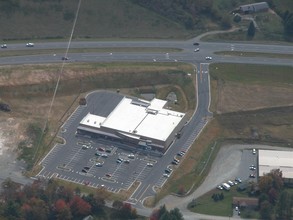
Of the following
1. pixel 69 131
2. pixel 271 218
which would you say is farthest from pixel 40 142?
pixel 271 218

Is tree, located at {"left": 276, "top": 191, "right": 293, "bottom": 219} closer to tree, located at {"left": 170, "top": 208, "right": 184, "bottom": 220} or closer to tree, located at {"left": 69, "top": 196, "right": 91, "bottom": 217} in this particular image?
tree, located at {"left": 170, "top": 208, "right": 184, "bottom": 220}

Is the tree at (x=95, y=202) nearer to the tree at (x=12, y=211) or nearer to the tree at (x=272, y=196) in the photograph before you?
the tree at (x=12, y=211)

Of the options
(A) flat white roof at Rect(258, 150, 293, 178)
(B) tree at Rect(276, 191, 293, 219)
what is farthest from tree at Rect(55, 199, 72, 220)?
(A) flat white roof at Rect(258, 150, 293, 178)

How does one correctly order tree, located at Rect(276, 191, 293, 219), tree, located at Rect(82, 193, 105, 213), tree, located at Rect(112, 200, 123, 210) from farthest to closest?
tree, located at Rect(82, 193, 105, 213) < tree, located at Rect(112, 200, 123, 210) < tree, located at Rect(276, 191, 293, 219)

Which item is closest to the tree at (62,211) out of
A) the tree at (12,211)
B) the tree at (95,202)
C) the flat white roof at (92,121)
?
the tree at (95,202)

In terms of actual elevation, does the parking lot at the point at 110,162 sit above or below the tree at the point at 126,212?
above

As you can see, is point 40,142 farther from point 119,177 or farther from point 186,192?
point 186,192

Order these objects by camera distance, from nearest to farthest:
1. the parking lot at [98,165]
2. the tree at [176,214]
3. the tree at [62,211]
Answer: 1. the tree at [176,214]
2. the tree at [62,211]
3. the parking lot at [98,165]

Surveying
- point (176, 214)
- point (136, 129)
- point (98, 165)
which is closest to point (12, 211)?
point (98, 165)
